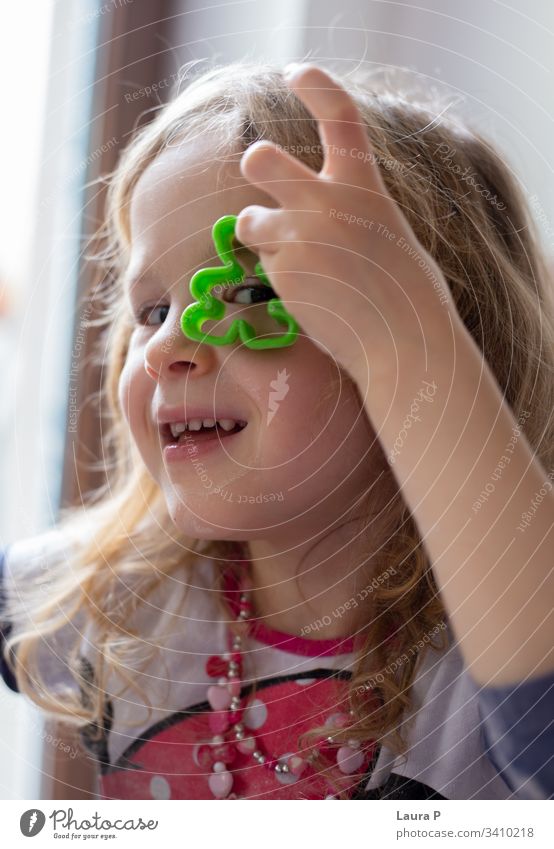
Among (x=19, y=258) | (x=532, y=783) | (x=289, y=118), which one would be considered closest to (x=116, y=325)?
(x=19, y=258)

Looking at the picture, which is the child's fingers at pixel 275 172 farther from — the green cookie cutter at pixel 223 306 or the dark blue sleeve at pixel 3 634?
the dark blue sleeve at pixel 3 634

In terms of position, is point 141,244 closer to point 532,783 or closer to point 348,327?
point 348,327

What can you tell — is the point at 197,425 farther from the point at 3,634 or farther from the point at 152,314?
the point at 3,634

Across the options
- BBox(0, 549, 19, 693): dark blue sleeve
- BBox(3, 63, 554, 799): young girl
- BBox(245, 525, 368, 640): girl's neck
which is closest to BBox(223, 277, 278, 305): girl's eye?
BBox(3, 63, 554, 799): young girl

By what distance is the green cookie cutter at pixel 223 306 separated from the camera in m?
0.42

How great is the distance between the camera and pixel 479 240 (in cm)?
46

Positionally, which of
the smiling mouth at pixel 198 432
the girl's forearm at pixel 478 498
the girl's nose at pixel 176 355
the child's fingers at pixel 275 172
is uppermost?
the child's fingers at pixel 275 172

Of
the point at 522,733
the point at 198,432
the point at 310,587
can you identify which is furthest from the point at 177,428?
the point at 522,733

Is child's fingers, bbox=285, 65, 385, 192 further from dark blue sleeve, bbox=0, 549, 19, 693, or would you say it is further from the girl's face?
dark blue sleeve, bbox=0, 549, 19, 693

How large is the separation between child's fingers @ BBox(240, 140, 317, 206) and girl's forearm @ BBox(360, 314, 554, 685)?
0.08m

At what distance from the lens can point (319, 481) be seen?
0.46 metres

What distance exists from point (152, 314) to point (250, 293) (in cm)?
7

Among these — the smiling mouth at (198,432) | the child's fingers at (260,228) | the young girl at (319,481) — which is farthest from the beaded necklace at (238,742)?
the child's fingers at (260,228)

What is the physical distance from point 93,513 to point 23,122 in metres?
0.24
